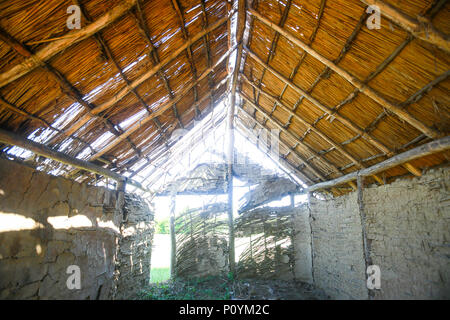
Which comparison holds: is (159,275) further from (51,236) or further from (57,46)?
(57,46)

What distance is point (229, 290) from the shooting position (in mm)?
5633

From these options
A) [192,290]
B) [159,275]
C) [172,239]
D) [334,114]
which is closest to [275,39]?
[334,114]

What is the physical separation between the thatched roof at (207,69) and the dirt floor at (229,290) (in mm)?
3211

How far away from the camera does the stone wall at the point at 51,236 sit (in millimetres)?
2291

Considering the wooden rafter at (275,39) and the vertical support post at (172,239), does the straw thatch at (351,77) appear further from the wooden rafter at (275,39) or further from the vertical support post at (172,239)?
the vertical support post at (172,239)

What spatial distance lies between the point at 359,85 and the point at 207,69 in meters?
2.21

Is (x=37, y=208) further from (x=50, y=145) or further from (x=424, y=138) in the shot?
(x=424, y=138)

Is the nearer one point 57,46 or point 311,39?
point 57,46

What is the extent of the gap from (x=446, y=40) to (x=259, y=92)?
3.08 meters

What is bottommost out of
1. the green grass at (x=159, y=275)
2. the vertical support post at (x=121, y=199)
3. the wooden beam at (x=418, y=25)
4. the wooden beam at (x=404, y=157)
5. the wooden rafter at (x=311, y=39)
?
the green grass at (x=159, y=275)

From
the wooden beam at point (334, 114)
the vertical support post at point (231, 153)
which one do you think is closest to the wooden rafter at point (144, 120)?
the vertical support post at point (231, 153)

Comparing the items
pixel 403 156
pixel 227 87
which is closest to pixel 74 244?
pixel 227 87

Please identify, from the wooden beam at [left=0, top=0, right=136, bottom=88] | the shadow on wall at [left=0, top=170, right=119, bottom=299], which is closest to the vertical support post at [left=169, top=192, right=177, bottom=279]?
the shadow on wall at [left=0, top=170, right=119, bottom=299]

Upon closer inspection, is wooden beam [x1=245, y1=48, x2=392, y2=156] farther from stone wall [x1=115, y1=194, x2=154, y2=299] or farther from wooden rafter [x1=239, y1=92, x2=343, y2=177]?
stone wall [x1=115, y1=194, x2=154, y2=299]
